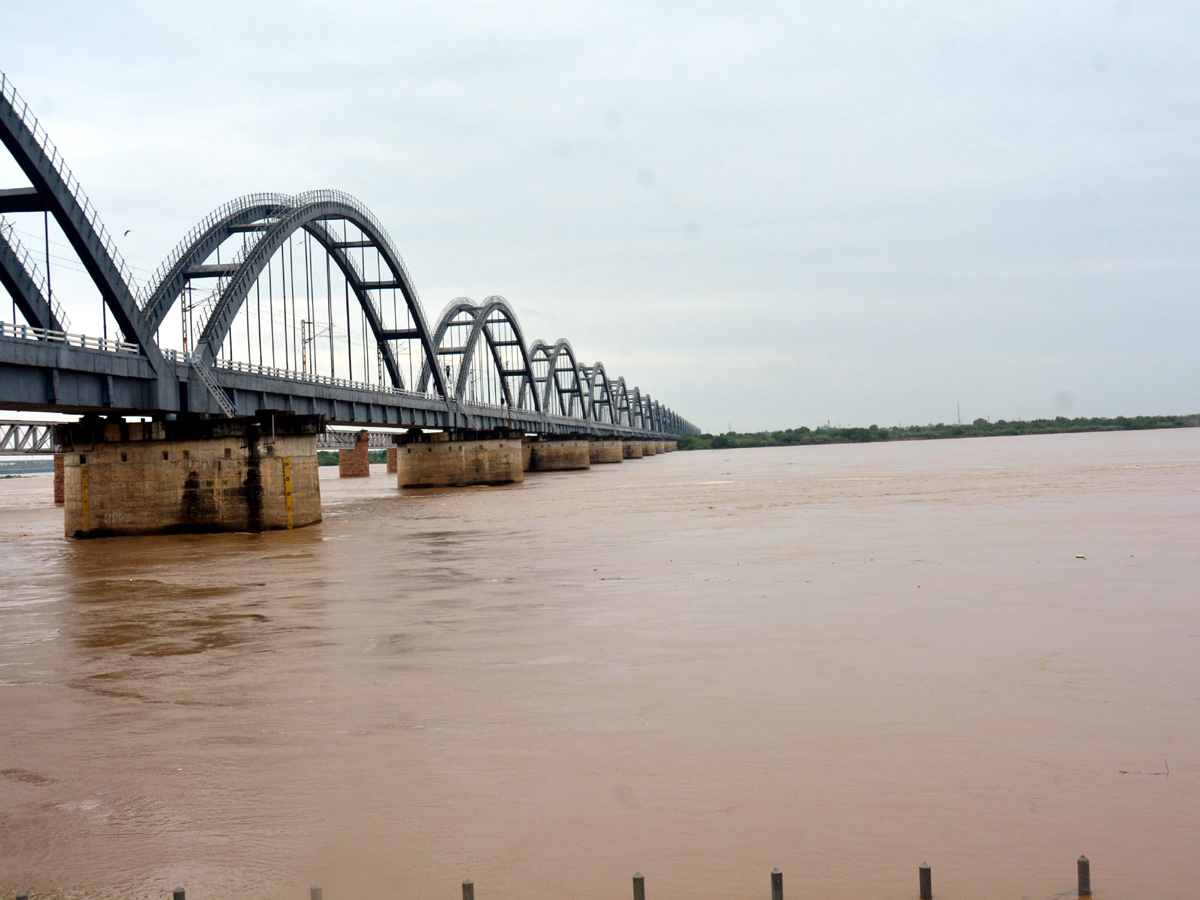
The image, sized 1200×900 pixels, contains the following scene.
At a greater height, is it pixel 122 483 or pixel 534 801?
pixel 122 483

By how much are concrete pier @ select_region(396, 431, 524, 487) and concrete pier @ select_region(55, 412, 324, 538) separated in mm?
41405

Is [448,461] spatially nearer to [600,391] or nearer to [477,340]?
[477,340]

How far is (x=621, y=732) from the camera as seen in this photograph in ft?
28.1

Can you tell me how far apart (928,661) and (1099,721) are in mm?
2456

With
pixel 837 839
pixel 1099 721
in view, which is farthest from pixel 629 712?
pixel 1099 721

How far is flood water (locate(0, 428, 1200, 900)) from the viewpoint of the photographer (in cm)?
599

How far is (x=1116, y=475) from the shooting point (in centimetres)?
4866

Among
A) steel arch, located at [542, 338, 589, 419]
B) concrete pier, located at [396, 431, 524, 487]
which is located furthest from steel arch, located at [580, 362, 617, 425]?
concrete pier, located at [396, 431, 524, 487]

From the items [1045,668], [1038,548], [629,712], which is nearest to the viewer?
[629,712]

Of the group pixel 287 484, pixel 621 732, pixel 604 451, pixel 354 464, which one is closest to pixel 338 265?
pixel 287 484

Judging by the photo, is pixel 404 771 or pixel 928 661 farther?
pixel 928 661

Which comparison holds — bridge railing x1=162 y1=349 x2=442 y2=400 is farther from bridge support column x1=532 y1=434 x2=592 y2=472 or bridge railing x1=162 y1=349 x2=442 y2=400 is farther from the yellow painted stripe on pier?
bridge support column x1=532 y1=434 x2=592 y2=472

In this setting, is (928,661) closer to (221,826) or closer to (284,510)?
(221,826)

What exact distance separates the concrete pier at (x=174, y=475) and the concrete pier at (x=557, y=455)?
8282 centimetres
